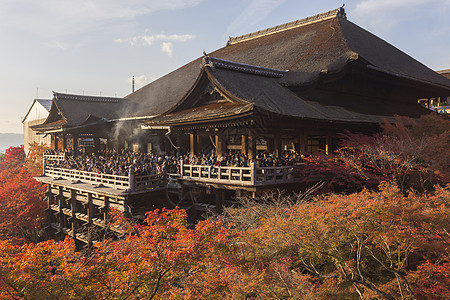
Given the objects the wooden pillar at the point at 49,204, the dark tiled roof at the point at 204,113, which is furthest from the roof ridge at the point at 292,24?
the wooden pillar at the point at 49,204

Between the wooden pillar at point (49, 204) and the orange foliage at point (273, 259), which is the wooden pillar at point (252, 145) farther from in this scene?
the wooden pillar at point (49, 204)

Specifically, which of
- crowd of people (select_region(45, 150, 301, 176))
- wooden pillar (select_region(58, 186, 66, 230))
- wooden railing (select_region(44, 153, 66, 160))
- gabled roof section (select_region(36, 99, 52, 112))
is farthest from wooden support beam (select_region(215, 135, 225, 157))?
gabled roof section (select_region(36, 99, 52, 112))

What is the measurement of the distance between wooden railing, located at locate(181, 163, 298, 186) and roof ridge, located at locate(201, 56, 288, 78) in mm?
5468

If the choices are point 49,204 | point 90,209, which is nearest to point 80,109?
point 49,204

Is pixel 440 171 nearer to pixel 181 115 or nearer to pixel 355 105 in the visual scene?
pixel 355 105

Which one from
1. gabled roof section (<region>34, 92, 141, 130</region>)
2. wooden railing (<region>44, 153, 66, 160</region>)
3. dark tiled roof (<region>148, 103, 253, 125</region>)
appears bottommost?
wooden railing (<region>44, 153, 66, 160</region>)

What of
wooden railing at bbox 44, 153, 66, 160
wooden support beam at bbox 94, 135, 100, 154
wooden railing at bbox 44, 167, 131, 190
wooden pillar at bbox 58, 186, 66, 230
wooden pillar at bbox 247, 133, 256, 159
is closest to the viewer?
wooden pillar at bbox 247, 133, 256, 159

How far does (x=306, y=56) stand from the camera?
21234mm

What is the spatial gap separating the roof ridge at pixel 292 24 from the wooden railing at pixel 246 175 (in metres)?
19.4

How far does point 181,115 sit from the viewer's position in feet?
53.3

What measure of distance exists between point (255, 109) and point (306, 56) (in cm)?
1149

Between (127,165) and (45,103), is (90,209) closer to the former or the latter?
(127,165)

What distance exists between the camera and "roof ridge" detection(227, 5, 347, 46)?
2641 centimetres

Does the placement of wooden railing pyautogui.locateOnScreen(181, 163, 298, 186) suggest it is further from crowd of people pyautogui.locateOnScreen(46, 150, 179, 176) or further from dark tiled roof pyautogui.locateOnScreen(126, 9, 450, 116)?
dark tiled roof pyautogui.locateOnScreen(126, 9, 450, 116)
